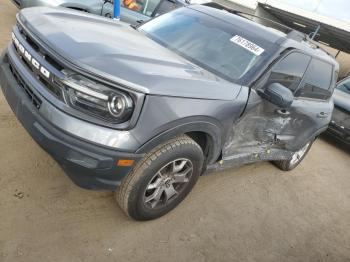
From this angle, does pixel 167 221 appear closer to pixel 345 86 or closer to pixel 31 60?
pixel 31 60

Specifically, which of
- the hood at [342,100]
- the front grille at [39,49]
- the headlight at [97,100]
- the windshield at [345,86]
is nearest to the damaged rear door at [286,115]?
the headlight at [97,100]

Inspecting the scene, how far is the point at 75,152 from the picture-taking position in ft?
7.44

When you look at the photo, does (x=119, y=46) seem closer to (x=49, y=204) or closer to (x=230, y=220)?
(x=49, y=204)

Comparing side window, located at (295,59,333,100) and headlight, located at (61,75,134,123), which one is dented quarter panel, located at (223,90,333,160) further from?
headlight, located at (61,75,134,123)

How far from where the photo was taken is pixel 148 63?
8.56 feet

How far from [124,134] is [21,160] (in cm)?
155

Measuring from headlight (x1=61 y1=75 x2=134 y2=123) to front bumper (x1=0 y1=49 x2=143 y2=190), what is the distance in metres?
0.12

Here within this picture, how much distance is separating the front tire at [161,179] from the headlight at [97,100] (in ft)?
1.48

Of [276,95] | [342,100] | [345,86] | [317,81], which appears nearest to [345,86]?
[345,86]

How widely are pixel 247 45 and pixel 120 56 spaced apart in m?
1.47

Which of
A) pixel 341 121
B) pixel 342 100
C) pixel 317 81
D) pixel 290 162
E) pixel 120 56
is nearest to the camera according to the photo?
pixel 120 56

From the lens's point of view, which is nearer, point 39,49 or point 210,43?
point 39,49

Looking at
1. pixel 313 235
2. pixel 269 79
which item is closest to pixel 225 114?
pixel 269 79

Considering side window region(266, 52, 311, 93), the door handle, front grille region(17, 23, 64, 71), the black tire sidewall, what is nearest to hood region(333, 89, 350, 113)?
the door handle
